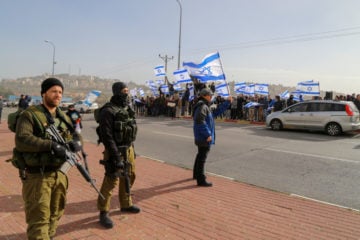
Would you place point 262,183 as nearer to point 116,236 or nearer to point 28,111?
point 116,236

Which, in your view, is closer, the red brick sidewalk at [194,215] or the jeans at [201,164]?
the red brick sidewalk at [194,215]

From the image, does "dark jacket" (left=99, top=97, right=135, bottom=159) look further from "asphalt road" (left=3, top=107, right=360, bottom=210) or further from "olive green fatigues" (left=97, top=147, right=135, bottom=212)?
"asphalt road" (left=3, top=107, right=360, bottom=210)

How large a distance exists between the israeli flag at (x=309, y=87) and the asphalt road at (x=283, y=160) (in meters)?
6.38

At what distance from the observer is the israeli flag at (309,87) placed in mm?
18766

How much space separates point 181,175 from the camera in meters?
6.60

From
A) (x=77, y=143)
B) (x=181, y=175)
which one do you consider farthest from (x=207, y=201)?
(x=77, y=143)

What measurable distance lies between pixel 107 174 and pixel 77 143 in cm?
101

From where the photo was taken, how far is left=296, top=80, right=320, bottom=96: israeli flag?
18.8m

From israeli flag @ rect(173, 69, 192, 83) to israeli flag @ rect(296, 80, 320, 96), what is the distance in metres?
7.42

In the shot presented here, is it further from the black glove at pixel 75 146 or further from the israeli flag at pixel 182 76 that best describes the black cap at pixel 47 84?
the israeli flag at pixel 182 76

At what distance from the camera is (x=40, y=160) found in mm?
2795

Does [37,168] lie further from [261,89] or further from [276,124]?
[261,89]

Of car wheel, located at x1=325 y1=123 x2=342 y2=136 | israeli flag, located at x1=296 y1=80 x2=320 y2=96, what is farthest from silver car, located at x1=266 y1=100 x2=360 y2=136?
israeli flag, located at x1=296 y1=80 x2=320 y2=96

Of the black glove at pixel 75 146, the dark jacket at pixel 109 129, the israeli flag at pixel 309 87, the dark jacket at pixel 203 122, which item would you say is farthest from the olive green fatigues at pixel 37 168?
the israeli flag at pixel 309 87
